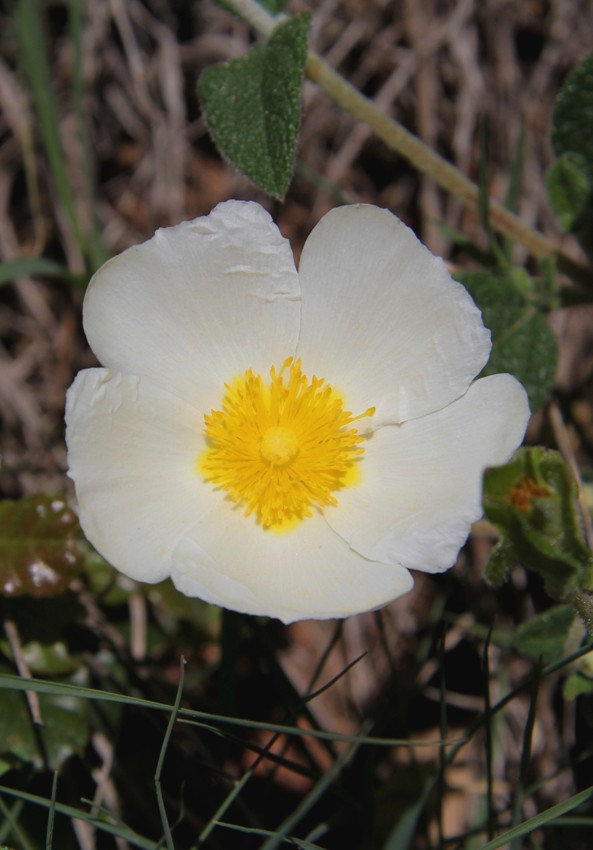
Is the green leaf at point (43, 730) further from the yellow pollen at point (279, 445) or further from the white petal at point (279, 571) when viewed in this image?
the yellow pollen at point (279, 445)

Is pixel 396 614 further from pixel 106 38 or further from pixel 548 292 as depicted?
pixel 106 38

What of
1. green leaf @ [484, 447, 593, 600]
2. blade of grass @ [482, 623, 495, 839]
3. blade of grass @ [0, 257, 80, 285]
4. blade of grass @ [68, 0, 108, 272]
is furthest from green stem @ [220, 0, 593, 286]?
blade of grass @ [482, 623, 495, 839]

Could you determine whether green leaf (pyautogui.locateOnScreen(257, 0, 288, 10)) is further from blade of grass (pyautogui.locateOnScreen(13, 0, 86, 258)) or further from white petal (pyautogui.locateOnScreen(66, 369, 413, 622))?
white petal (pyautogui.locateOnScreen(66, 369, 413, 622))

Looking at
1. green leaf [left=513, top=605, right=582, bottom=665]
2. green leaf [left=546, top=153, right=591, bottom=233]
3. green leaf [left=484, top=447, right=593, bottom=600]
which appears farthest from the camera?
green leaf [left=546, top=153, right=591, bottom=233]

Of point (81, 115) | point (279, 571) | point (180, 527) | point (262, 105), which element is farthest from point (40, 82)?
point (279, 571)

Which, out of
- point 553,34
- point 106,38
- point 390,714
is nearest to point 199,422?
point 390,714

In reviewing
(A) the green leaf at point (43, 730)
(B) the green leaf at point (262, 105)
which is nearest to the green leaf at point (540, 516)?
(B) the green leaf at point (262, 105)
